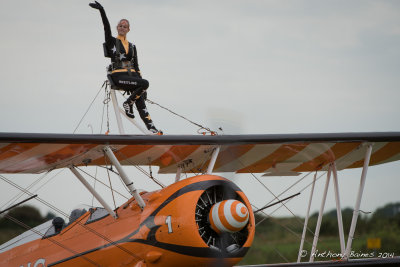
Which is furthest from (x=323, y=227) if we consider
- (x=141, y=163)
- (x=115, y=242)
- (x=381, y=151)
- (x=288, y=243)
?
(x=115, y=242)

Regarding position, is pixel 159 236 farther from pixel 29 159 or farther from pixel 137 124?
pixel 29 159

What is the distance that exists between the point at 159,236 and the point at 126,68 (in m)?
3.04

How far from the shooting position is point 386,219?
1700 centimetres

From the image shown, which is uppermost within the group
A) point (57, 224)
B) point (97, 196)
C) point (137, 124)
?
point (137, 124)

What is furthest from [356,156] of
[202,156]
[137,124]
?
[137,124]

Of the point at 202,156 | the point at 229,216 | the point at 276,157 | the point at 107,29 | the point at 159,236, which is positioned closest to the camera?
the point at 229,216

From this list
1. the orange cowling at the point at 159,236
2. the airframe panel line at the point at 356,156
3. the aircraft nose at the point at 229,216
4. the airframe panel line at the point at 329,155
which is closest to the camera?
the aircraft nose at the point at 229,216

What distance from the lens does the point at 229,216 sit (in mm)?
7570

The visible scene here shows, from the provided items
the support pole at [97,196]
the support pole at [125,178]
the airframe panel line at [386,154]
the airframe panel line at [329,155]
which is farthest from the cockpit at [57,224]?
the airframe panel line at [386,154]

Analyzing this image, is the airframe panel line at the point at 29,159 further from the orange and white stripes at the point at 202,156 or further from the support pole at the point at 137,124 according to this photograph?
the support pole at the point at 137,124

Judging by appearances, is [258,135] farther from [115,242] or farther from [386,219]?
[386,219]

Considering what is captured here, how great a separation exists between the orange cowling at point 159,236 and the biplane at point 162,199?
1 centimetres

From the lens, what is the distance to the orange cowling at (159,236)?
308 inches

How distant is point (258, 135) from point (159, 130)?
1795 millimetres
